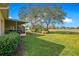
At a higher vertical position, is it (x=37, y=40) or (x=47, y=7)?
(x=47, y=7)

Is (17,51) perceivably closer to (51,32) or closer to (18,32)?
(18,32)

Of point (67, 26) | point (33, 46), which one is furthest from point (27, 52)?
point (67, 26)

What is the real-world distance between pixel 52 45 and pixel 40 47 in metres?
0.28

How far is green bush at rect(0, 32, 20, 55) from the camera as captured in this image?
5613mm

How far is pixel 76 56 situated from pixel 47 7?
1271mm

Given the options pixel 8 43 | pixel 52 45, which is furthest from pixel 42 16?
pixel 8 43

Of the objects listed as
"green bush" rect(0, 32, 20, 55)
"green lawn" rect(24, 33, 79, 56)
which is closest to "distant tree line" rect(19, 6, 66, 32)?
"green lawn" rect(24, 33, 79, 56)

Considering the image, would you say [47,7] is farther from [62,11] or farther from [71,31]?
[71,31]

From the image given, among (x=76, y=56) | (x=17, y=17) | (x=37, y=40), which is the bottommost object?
(x=76, y=56)

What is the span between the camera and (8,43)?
18.4ft

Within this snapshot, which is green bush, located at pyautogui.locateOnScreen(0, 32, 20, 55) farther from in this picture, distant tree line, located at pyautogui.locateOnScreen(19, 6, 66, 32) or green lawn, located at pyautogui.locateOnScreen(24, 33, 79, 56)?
distant tree line, located at pyautogui.locateOnScreen(19, 6, 66, 32)

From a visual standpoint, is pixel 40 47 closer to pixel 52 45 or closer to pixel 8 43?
pixel 52 45

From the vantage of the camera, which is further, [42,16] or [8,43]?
[42,16]

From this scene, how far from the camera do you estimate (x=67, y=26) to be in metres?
5.95
